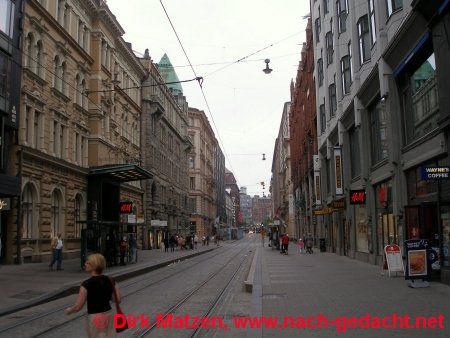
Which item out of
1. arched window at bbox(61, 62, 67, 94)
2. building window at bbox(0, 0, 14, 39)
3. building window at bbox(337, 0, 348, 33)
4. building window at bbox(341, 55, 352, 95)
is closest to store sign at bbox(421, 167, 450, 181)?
building window at bbox(341, 55, 352, 95)

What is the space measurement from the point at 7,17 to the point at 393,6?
17.7m

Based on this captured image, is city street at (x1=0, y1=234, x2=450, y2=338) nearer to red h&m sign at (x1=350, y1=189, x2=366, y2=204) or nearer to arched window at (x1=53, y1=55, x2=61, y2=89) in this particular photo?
red h&m sign at (x1=350, y1=189, x2=366, y2=204)

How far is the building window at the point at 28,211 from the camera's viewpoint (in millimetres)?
28672

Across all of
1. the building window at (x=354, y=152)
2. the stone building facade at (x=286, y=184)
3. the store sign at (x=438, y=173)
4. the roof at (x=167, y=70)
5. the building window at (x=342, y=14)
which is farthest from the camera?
the stone building facade at (x=286, y=184)

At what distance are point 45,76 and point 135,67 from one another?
75.4ft

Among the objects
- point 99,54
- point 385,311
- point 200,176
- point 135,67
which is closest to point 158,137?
point 135,67

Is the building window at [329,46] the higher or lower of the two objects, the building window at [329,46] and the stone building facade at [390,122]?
the higher

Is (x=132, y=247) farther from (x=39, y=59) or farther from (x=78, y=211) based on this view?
(x=39, y=59)

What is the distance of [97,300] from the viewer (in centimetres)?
639

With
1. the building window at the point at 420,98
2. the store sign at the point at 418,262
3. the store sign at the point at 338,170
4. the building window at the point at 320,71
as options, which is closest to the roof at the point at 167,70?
the building window at the point at 320,71

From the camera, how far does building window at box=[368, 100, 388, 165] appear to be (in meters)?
24.1

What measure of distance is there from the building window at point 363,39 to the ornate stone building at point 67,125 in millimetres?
13054

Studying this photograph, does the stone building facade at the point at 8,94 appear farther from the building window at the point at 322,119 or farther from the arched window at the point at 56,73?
the building window at the point at 322,119

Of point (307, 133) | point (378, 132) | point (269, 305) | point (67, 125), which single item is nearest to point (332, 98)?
point (378, 132)
